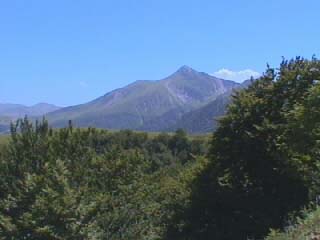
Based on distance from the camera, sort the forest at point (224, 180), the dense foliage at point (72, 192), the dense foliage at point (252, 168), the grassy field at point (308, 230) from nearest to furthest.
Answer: the grassy field at point (308, 230) → the forest at point (224, 180) → the dense foliage at point (252, 168) → the dense foliage at point (72, 192)

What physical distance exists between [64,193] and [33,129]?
12.0 meters

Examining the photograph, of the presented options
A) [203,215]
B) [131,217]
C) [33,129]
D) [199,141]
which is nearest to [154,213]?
[131,217]

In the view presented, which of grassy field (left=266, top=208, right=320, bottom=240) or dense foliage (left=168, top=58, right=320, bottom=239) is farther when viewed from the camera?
dense foliage (left=168, top=58, right=320, bottom=239)

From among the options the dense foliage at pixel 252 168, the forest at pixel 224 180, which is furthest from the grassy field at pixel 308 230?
the dense foliage at pixel 252 168

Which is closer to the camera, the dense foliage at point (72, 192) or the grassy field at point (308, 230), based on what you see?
the grassy field at point (308, 230)

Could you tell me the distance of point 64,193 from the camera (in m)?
36.9

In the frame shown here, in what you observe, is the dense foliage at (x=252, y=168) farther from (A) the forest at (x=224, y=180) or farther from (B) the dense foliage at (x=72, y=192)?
(B) the dense foliage at (x=72, y=192)

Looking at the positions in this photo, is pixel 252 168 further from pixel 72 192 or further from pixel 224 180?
pixel 72 192

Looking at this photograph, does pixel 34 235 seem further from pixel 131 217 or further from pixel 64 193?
pixel 131 217

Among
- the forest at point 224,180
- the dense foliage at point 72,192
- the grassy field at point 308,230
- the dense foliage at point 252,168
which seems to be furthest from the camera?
the dense foliage at point 72,192

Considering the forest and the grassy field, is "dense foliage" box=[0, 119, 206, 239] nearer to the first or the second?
the forest

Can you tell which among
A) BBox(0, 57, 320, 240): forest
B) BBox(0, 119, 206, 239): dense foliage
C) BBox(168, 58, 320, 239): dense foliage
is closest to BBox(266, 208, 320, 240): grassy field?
BBox(0, 57, 320, 240): forest

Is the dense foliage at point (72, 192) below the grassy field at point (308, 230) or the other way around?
below

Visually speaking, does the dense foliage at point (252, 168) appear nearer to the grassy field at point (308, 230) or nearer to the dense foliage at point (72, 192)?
the dense foliage at point (72, 192)
